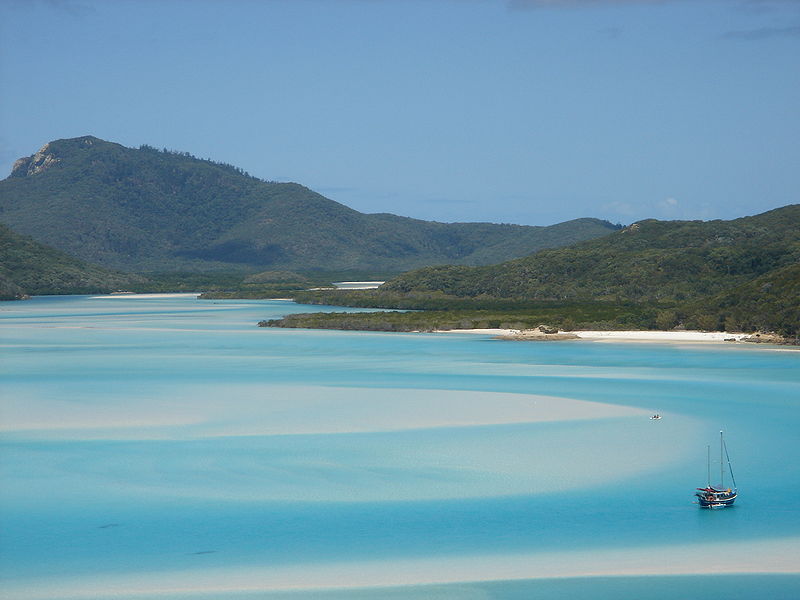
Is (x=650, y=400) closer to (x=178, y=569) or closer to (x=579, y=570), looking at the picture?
(x=579, y=570)

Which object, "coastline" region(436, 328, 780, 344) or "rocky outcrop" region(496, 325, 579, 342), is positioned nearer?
"coastline" region(436, 328, 780, 344)

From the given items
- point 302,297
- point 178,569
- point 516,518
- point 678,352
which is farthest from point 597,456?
point 302,297

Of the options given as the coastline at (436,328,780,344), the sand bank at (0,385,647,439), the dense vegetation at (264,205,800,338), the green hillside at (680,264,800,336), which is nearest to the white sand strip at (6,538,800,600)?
the sand bank at (0,385,647,439)

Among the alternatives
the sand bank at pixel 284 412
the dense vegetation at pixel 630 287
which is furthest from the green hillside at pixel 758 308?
the sand bank at pixel 284 412

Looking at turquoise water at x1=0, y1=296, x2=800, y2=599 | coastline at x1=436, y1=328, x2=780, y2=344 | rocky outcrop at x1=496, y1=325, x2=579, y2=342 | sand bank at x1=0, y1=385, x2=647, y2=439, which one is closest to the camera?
turquoise water at x1=0, y1=296, x2=800, y2=599

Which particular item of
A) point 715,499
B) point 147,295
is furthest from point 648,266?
point 147,295

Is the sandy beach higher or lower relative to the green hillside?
lower

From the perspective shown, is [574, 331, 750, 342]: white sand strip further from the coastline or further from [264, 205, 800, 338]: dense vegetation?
[264, 205, 800, 338]: dense vegetation
